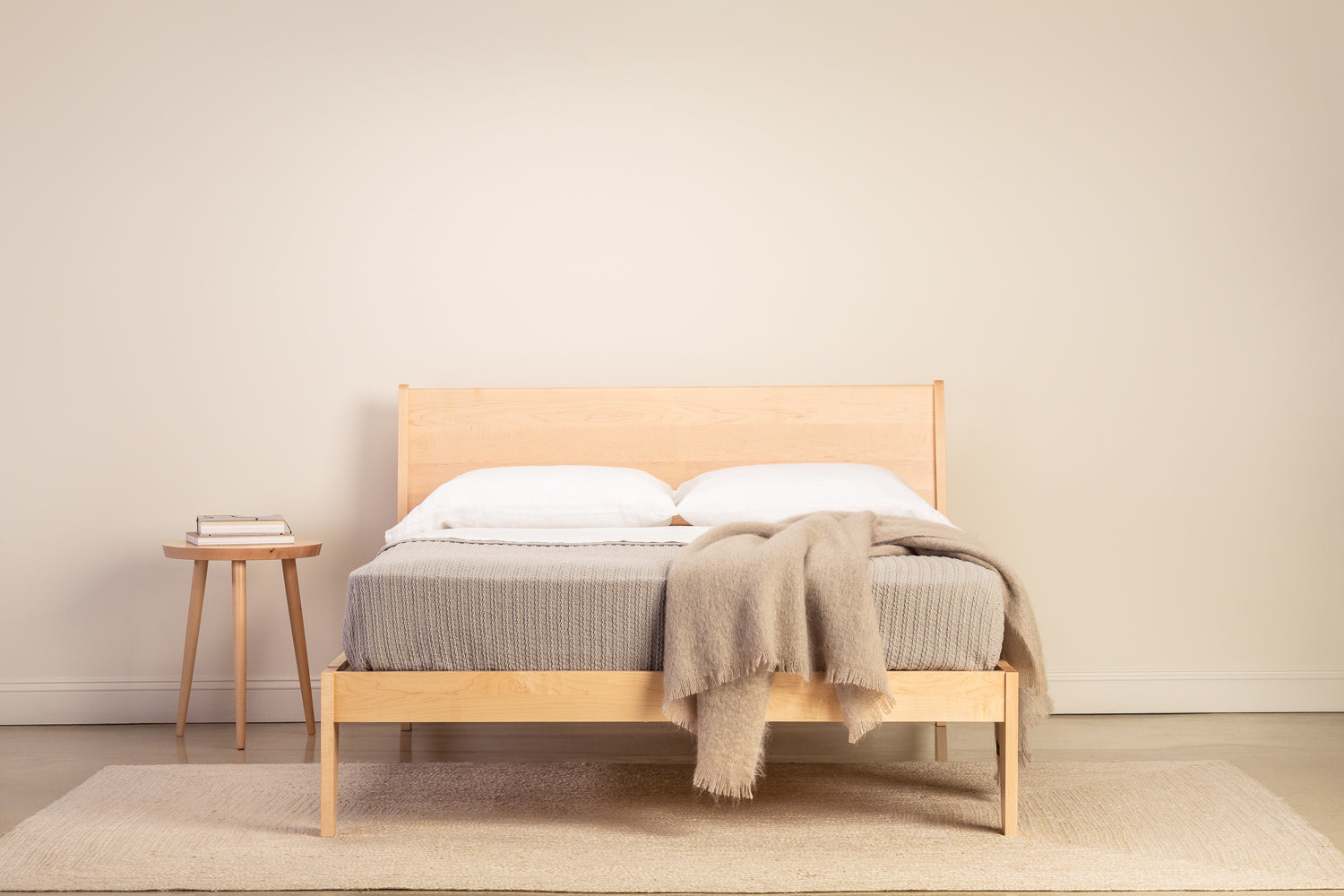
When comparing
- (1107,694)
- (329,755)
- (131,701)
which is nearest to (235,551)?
(131,701)

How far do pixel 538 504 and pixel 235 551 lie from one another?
0.90m

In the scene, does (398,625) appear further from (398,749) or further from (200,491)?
(200,491)

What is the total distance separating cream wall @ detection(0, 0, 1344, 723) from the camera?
3250mm

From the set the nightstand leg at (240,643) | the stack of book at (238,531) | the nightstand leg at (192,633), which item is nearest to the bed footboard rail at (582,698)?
the nightstand leg at (240,643)

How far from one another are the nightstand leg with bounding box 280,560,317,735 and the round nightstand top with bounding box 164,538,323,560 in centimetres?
10

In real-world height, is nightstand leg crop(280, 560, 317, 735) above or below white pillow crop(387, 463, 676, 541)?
below

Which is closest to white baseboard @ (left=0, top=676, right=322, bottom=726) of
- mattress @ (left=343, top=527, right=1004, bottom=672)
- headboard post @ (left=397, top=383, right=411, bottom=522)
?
headboard post @ (left=397, top=383, right=411, bottom=522)

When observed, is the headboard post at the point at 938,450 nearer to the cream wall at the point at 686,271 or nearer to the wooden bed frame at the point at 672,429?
the wooden bed frame at the point at 672,429

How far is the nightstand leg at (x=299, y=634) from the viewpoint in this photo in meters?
3.00

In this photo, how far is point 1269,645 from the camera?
3.27m

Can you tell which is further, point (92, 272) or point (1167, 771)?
point (92, 272)

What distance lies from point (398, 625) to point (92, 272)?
2054mm

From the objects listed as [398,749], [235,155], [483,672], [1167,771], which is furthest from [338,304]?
[1167,771]

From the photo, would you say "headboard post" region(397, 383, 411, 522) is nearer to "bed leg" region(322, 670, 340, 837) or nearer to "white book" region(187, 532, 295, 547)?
"white book" region(187, 532, 295, 547)
